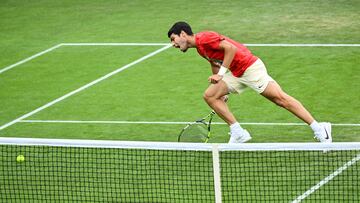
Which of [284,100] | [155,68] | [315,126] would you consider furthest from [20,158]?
[155,68]

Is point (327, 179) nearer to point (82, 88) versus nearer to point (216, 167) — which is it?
point (216, 167)

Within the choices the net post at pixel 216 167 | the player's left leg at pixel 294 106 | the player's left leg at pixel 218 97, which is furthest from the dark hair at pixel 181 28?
the net post at pixel 216 167

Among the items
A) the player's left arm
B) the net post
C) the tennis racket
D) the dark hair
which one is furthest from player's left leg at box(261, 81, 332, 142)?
the net post

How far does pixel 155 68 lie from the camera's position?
1767cm

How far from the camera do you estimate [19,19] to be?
75.3ft

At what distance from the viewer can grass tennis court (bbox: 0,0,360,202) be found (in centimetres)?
1421

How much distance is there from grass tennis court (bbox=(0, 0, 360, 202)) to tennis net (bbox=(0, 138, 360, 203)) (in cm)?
112

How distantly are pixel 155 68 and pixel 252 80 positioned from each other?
5645mm

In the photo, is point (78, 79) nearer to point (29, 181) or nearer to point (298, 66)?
point (298, 66)

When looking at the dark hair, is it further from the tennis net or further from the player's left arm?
the tennis net

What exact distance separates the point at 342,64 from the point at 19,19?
9363 mm

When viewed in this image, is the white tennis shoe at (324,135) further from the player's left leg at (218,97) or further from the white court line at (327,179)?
the player's left leg at (218,97)

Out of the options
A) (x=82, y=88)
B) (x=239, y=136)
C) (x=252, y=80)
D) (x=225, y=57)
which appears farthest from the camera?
(x=82, y=88)

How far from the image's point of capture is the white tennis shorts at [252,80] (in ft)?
40.0
